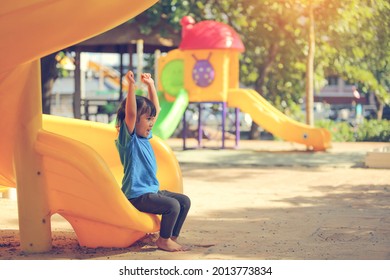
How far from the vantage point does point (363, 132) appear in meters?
22.1

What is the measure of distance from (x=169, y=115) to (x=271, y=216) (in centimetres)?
863

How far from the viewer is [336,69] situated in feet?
75.6

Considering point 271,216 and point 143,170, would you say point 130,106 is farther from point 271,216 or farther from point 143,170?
point 271,216

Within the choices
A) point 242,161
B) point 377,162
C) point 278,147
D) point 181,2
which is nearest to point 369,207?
point 377,162

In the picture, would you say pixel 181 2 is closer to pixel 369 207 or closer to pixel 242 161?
pixel 242 161

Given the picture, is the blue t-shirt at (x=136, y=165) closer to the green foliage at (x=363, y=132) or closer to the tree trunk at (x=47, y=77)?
the tree trunk at (x=47, y=77)

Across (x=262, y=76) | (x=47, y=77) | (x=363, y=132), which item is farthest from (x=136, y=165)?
(x=262, y=76)

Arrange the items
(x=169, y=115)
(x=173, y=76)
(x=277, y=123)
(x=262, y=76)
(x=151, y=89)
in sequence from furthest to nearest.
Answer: (x=262, y=76), (x=173, y=76), (x=277, y=123), (x=169, y=115), (x=151, y=89)

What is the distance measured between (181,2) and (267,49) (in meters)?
3.23

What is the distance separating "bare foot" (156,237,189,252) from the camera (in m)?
5.93

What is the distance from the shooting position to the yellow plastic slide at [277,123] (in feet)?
55.8

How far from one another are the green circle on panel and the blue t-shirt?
38.7 ft

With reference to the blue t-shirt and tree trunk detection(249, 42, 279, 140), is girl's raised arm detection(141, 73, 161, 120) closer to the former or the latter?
the blue t-shirt

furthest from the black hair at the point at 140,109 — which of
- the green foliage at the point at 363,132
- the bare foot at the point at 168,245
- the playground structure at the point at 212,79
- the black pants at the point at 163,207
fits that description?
the green foliage at the point at 363,132
